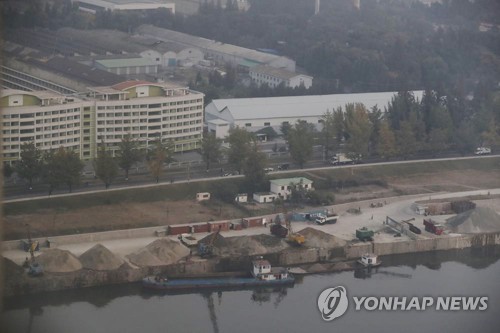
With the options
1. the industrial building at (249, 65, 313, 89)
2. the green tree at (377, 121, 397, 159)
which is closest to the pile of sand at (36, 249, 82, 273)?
the green tree at (377, 121, 397, 159)

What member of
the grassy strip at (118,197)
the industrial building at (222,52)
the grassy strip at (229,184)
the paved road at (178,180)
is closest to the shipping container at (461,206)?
the grassy strip at (229,184)

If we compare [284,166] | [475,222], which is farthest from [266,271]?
[284,166]

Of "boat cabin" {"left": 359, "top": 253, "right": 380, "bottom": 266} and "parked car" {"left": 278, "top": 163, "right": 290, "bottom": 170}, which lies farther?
"parked car" {"left": 278, "top": 163, "right": 290, "bottom": 170}

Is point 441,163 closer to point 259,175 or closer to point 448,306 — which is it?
point 259,175

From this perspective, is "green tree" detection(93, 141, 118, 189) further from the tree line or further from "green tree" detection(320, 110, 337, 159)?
"green tree" detection(320, 110, 337, 159)

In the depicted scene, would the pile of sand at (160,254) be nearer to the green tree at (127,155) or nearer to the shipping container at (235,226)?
the shipping container at (235,226)
